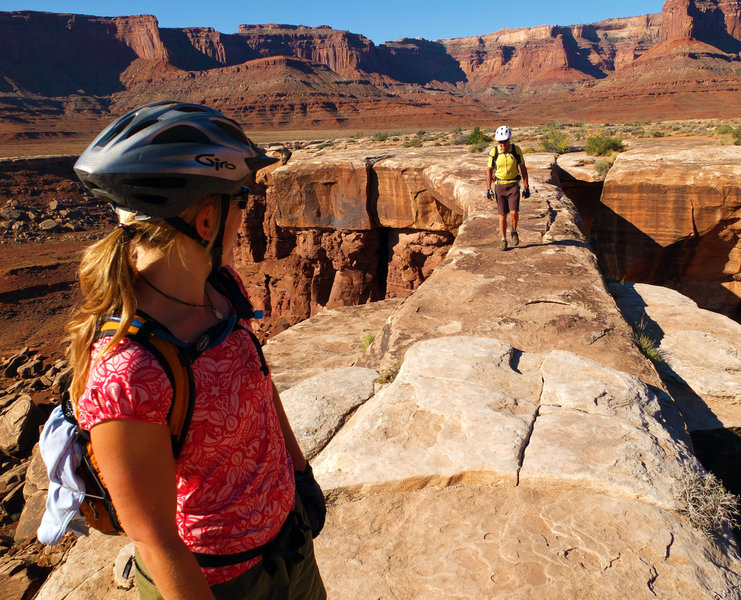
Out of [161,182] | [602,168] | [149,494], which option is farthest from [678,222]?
[149,494]

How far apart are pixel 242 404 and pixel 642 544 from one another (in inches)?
63.9

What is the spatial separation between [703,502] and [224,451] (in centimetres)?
196

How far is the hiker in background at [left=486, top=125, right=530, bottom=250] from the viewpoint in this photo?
20.6 feet

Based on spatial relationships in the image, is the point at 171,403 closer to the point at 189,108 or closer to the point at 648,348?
the point at 189,108

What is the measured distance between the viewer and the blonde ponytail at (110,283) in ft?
3.78

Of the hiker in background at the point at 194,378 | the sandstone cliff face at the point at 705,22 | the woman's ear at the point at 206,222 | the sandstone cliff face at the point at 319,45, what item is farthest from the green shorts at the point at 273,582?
the sandstone cliff face at the point at 319,45

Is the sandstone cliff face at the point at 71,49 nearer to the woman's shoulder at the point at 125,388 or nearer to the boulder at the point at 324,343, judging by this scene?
the boulder at the point at 324,343

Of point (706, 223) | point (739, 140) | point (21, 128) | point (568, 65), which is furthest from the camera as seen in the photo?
point (568, 65)

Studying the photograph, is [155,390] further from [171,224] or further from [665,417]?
[665,417]

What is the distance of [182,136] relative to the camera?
1.46 metres

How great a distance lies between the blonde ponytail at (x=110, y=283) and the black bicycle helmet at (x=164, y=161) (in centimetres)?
4

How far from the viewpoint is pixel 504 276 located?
17.6 ft

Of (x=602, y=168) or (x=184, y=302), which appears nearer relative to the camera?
(x=184, y=302)

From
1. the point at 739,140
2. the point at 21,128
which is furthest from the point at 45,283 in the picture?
the point at 21,128
